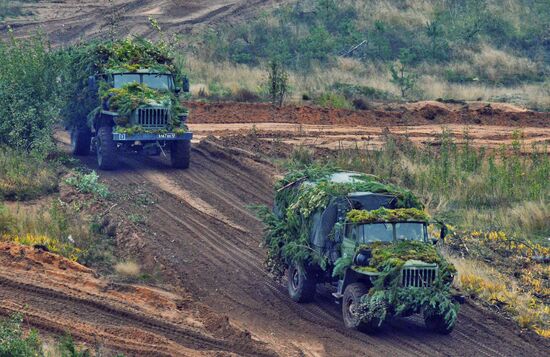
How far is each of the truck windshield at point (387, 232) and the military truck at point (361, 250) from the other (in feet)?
0.05

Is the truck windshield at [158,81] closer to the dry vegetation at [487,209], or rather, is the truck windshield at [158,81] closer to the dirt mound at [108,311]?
the dry vegetation at [487,209]

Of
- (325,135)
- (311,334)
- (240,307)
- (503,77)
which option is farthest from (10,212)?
(503,77)

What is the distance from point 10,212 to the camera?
810 inches

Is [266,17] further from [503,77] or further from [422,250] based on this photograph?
[422,250]

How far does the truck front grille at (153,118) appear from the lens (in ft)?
82.8

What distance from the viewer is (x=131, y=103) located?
25.2 meters

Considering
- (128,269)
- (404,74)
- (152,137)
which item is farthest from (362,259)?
(404,74)

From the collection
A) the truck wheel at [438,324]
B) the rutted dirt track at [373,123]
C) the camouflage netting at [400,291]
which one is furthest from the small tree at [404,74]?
the camouflage netting at [400,291]

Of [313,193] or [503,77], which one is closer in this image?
[313,193]

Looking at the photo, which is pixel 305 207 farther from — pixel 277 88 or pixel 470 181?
pixel 277 88

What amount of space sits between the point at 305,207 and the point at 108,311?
146 inches

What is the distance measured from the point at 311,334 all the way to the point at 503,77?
31324 mm

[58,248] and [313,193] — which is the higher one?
[313,193]

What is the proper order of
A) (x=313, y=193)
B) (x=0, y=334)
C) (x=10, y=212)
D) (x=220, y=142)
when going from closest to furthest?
1. (x=0, y=334)
2. (x=313, y=193)
3. (x=10, y=212)
4. (x=220, y=142)
